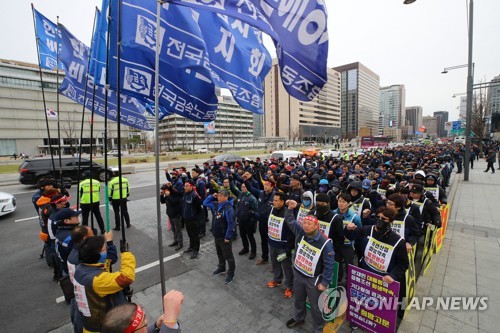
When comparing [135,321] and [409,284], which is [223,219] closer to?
[135,321]

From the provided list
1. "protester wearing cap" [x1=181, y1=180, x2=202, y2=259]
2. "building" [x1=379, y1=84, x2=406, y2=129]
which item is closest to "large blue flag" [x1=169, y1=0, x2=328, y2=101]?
"protester wearing cap" [x1=181, y1=180, x2=202, y2=259]

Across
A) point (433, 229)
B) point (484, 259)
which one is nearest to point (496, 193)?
point (484, 259)

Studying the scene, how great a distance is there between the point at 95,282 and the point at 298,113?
116 meters

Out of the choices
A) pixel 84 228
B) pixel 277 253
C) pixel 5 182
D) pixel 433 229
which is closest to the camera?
pixel 84 228

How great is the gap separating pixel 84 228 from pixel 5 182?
2082cm

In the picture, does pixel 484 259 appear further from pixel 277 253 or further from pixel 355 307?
pixel 277 253

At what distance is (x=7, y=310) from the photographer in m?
4.18

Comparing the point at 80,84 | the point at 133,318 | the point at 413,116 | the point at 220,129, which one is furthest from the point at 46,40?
the point at 413,116

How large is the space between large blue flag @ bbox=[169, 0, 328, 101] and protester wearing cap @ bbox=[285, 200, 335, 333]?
2.26 metres

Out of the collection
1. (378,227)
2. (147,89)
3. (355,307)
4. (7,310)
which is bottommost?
(7,310)

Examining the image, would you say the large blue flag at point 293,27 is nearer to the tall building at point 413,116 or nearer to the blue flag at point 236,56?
the blue flag at point 236,56

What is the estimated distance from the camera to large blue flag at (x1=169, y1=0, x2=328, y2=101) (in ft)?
11.2

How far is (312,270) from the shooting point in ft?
10.9

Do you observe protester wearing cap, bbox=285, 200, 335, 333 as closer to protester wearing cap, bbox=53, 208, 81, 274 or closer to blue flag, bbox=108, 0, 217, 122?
blue flag, bbox=108, 0, 217, 122
